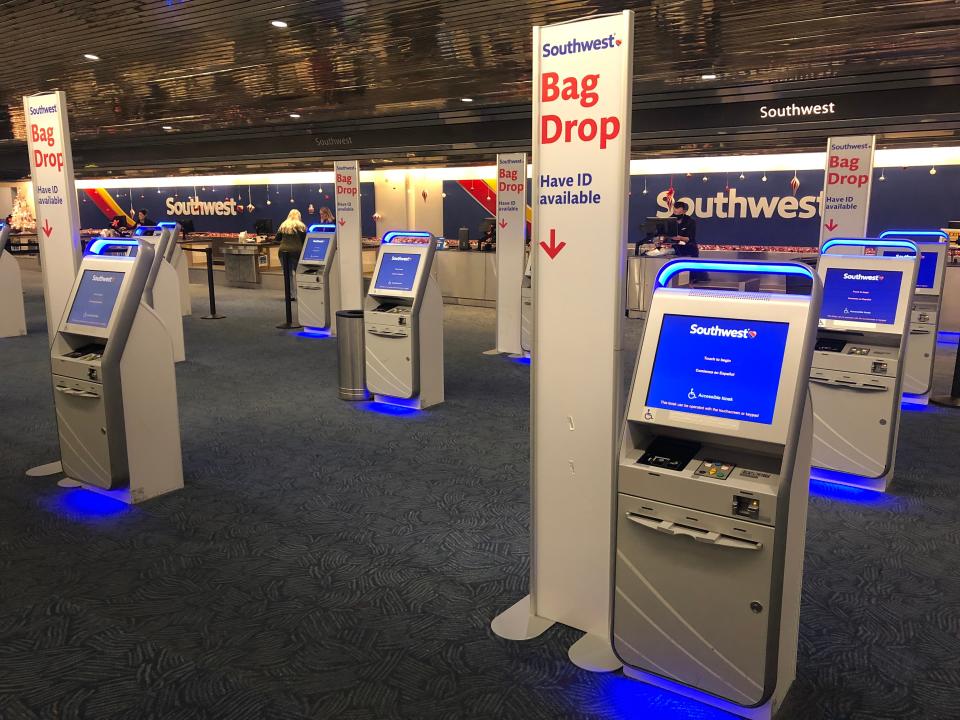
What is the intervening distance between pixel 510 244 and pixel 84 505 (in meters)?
5.76

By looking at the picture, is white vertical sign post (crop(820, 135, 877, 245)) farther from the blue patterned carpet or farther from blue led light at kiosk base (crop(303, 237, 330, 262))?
blue led light at kiosk base (crop(303, 237, 330, 262))

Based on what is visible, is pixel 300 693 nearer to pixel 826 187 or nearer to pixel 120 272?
pixel 120 272

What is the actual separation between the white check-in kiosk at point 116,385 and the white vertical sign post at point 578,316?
102 inches

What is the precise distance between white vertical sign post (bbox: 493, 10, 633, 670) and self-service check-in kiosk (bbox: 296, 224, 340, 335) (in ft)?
25.9

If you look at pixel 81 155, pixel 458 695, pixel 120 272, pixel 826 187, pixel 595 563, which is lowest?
pixel 458 695

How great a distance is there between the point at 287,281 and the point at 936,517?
909 cm

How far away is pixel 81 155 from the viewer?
16266mm

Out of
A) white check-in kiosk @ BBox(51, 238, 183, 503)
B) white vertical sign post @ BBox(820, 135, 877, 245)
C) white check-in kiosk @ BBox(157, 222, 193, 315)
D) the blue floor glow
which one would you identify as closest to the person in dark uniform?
white vertical sign post @ BBox(820, 135, 877, 245)

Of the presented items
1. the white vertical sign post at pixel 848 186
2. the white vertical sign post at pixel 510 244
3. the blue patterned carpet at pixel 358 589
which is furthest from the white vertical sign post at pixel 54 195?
the white vertical sign post at pixel 848 186

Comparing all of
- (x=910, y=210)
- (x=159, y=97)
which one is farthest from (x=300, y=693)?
(x=910, y=210)

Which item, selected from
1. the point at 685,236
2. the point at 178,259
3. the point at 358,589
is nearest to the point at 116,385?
the point at 358,589

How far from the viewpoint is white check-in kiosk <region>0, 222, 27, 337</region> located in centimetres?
1036

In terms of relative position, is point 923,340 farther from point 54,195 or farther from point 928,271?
point 54,195

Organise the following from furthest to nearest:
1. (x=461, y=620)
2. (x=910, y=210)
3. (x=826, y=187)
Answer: (x=910, y=210) < (x=826, y=187) < (x=461, y=620)
